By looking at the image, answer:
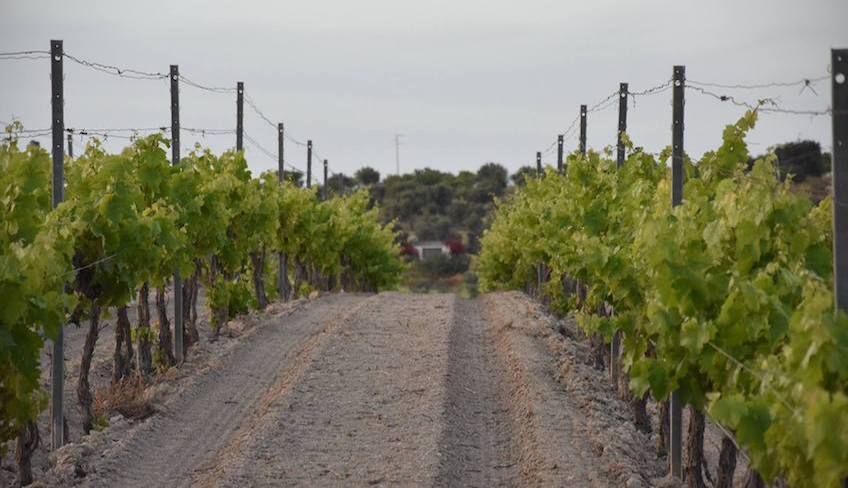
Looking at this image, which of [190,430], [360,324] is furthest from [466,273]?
[190,430]

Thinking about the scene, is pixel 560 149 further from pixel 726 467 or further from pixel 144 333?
pixel 726 467

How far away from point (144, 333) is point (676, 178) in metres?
8.44

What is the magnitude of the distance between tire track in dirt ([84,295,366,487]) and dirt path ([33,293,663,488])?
0.07 ft

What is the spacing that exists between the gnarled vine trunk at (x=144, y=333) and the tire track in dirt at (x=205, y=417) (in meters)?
0.80

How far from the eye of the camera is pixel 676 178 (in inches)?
509

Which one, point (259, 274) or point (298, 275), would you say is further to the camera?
point (298, 275)

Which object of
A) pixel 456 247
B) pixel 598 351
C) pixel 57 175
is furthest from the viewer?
pixel 456 247

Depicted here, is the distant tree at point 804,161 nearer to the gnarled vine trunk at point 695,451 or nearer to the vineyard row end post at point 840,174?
the gnarled vine trunk at point 695,451

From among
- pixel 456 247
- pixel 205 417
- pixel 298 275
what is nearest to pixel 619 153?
pixel 205 417

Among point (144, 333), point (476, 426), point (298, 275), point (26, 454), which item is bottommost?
point (476, 426)

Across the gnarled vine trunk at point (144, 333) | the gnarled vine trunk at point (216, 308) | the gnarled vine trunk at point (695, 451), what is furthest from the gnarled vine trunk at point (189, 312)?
the gnarled vine trunk at point (695, 451)

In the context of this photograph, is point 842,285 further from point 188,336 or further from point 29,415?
point 188,336

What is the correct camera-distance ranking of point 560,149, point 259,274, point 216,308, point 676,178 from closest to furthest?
1. point 676,178
2. point 216,308
3. point 259,274
4. point 560,149

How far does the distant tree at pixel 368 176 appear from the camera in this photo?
128500mm
